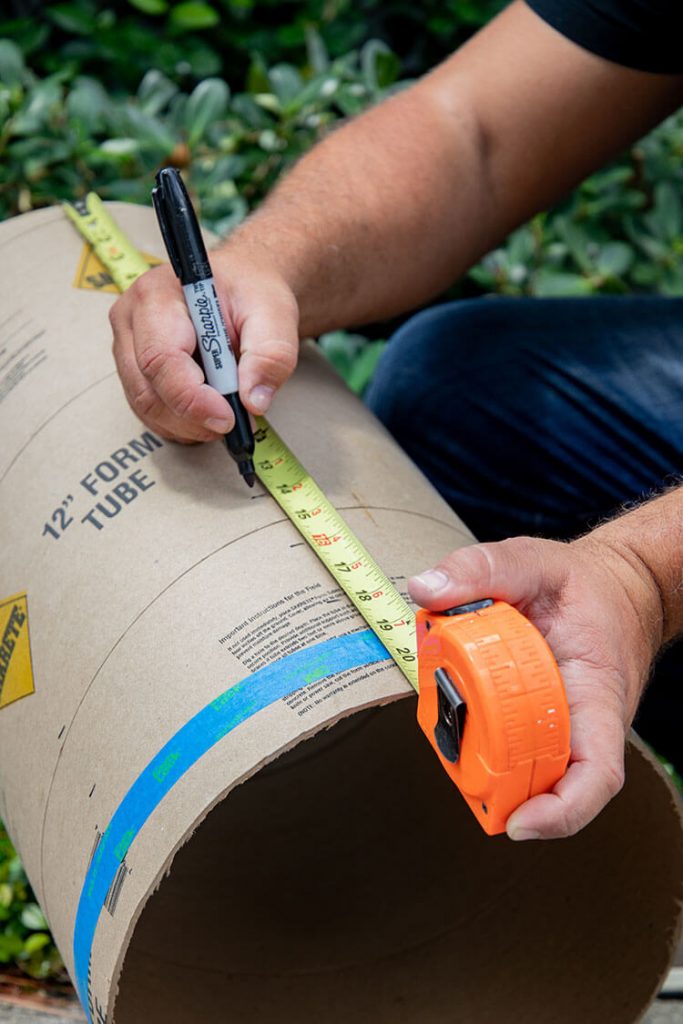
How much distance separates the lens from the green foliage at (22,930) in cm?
166

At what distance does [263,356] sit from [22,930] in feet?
3.44

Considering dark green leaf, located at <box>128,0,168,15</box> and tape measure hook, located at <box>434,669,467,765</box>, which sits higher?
dark green leaf, located at <box>128,0,168,15</box>

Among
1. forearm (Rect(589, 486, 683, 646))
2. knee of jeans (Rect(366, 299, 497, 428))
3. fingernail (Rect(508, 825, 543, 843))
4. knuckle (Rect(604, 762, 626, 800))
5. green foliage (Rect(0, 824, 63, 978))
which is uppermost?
fingernail (Rect(508, 825, 543, 843))

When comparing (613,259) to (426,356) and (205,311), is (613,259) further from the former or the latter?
(205,311)

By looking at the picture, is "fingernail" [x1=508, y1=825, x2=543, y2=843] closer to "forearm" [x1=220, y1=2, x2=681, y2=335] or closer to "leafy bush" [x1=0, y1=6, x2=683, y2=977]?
"forearm" [x1=220, y1=2, x2=681, y2=335]

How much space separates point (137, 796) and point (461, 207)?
3.34 feet

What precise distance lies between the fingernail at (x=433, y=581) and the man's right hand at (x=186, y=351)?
0.36m

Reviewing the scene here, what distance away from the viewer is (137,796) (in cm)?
103

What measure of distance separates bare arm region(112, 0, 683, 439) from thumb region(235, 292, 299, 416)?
110 millimetres

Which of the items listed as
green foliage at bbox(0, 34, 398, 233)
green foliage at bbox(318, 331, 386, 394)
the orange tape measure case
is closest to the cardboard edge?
the orange tape measure case

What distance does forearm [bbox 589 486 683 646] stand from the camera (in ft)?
3.42

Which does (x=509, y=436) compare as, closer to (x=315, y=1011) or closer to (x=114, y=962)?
(x=315, y=1011)

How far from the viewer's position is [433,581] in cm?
89

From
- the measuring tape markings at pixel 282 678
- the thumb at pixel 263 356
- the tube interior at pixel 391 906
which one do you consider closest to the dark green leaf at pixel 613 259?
the tube interior at pixel 391 906
